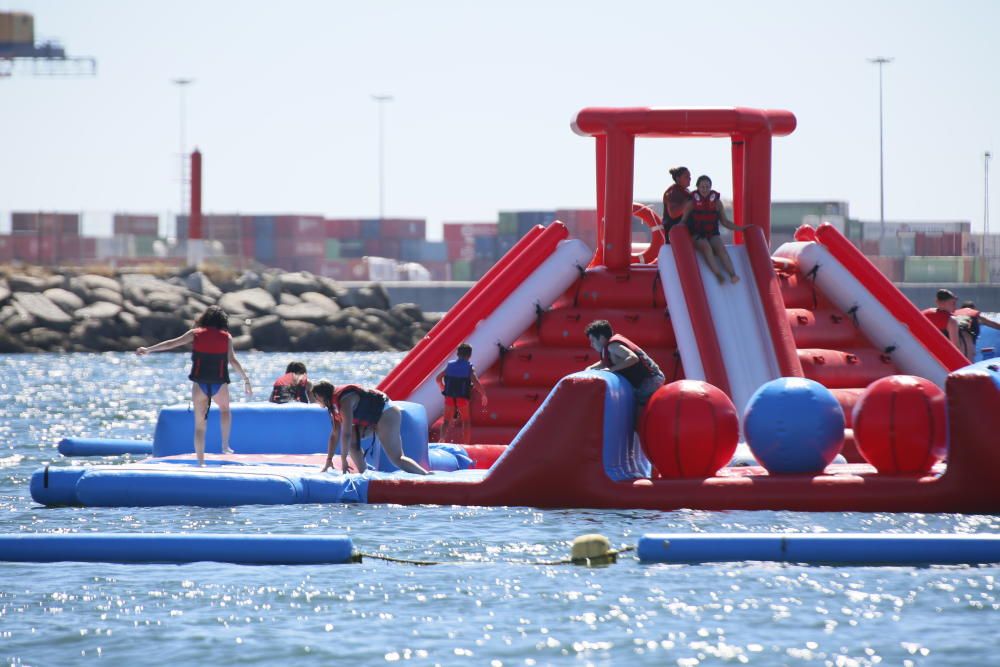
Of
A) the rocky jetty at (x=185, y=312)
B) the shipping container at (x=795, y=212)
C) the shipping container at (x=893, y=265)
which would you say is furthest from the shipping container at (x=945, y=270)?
the rocky jetty at (x=185, y=312)

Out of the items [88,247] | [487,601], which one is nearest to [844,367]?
[487,601]

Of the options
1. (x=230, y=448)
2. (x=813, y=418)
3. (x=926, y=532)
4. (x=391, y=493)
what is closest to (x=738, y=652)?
(x=926, y=532)

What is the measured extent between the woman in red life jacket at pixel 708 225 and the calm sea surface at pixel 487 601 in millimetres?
4437

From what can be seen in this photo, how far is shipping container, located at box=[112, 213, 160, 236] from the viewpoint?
72.7 m

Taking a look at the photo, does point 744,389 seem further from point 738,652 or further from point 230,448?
point 738,652

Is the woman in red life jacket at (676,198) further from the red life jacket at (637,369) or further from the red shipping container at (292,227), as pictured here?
the red shipping container at (292,227)

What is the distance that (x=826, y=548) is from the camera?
9.68 m

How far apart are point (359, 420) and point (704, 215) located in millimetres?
4645

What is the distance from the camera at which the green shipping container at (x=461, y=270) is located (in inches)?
3147

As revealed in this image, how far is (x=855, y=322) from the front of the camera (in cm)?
1606

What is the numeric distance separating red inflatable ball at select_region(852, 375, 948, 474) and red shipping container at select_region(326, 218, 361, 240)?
73200mm

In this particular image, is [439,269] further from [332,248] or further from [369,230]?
[332,248]

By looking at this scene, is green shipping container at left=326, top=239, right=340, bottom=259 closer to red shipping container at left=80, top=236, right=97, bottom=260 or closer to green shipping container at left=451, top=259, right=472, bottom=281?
green shipping container at left=451, top=259, right=472, bottom=281

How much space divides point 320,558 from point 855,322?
7740mm
